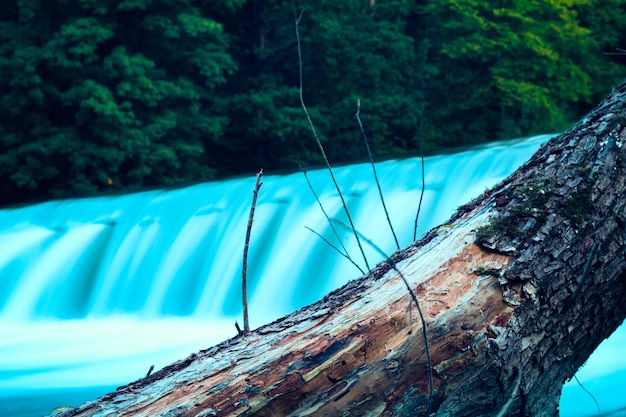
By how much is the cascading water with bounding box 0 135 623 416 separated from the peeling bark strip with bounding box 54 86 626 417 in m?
5.05

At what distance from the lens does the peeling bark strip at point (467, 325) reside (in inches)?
66.0

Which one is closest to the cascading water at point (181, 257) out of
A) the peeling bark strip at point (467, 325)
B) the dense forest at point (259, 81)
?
the dense forest at point (259, 81)

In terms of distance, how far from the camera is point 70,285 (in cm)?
920

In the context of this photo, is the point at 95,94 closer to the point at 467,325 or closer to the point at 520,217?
the point at 520,217

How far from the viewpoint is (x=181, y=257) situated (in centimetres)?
919

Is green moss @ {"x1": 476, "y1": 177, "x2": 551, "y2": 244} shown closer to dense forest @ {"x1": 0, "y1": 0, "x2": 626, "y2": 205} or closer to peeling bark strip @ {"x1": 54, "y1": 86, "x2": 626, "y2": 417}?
peeling bark strip @ {"x1": 54, "y1": 86, "x2": 626, "y2": 417}

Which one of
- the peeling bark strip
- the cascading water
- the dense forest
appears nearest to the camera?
the peeling bark strip

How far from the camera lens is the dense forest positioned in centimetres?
1440

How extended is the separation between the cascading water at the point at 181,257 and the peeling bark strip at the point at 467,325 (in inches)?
199

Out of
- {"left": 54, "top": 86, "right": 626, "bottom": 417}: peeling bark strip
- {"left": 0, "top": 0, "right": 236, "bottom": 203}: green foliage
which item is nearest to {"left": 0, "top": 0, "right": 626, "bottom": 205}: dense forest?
{"left": 0, "top": 0, "right": 236, "bottom": 203}: green foliage

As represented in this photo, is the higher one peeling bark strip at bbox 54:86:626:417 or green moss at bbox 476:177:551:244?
green moss at bbox 476:177:551:244

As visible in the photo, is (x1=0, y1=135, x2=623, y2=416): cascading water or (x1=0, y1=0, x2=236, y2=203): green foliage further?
(x1=0, y1=0, x2=236, y2=203): green foliage

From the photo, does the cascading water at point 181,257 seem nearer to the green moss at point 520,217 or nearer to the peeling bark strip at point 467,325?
the peeling bark strip at point 467,325

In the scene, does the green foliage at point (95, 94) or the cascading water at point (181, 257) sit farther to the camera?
the green foliage at point (95, 94)
